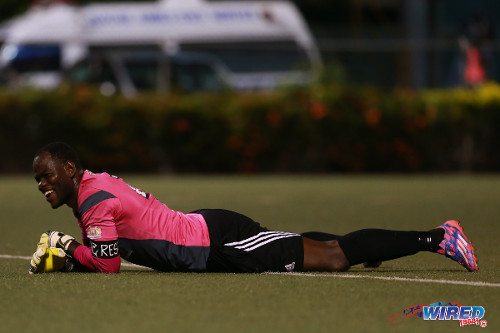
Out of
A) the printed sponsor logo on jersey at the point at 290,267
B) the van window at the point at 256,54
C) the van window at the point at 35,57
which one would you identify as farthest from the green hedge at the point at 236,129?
the printed sponsor logo on jersey at the point at 290,267

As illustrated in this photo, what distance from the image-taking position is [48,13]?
23.4m

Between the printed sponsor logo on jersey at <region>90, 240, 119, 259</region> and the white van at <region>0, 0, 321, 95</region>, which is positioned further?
the white van at <region>0, 0, 321, 95</region>

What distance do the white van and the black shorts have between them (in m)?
15.1

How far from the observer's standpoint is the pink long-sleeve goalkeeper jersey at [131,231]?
7.03 m

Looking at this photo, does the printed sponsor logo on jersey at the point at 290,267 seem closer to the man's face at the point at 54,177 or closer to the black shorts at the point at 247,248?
the black shorts at the point at 247,248

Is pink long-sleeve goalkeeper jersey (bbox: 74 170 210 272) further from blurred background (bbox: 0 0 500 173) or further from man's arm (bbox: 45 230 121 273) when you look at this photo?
blurred background (bbox: 0 0 500 173)

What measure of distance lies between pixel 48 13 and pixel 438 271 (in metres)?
17.3

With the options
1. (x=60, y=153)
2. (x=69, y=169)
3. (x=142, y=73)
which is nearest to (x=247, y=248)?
(x=69, y=169)

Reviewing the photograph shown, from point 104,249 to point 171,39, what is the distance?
17453 millimetres

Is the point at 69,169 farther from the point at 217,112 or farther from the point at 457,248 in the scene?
the point at 217,112

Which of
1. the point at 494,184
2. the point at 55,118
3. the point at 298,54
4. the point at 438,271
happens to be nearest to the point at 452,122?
the point at 494,184

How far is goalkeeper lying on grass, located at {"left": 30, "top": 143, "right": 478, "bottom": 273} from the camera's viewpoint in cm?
707

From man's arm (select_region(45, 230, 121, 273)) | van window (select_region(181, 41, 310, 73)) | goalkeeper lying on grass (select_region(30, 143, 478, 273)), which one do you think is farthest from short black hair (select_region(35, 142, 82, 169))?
van window (select_region(181, 41, 310, 73))

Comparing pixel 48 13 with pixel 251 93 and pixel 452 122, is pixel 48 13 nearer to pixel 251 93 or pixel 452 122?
pixel 251 93
